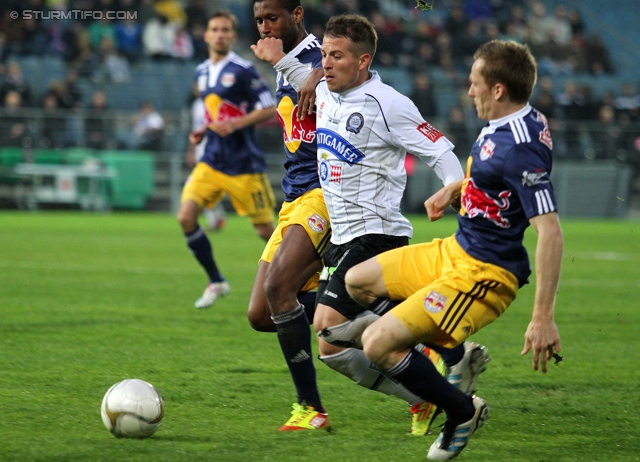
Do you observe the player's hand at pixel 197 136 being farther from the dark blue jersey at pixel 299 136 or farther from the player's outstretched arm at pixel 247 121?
the dark blue jersey at pixel 299 136

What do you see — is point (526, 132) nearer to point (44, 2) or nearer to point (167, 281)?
point (167, 281)

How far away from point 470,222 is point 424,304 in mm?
412

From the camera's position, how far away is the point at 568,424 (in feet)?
16.3

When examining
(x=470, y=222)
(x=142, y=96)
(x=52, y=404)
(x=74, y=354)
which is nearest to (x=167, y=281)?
(x=74, y=354)

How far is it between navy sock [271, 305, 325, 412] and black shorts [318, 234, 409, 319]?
0.72 feet

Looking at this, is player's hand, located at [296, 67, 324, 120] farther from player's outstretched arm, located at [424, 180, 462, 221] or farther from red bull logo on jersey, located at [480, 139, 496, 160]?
red bull logo on jersey, located at [480, 139, 496, 160]

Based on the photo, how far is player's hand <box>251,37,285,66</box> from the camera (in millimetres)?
5160

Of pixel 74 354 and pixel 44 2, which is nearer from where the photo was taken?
pixel 74 354

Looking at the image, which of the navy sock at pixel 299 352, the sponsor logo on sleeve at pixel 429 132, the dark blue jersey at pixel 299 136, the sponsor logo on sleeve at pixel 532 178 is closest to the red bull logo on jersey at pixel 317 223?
the dark blue jersey at pixel 299 136

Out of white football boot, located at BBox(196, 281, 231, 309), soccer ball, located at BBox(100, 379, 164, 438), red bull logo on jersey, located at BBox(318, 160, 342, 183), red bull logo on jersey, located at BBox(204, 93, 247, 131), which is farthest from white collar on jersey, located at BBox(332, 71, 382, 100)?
red bull logo on jersey, located at BBox(204, 93, 247, 131)

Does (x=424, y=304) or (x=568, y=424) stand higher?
(x=424, y=304)

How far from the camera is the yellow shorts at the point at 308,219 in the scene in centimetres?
510

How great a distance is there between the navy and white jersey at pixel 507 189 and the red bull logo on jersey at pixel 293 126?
1.39m

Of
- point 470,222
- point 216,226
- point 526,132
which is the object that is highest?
point 526,132
